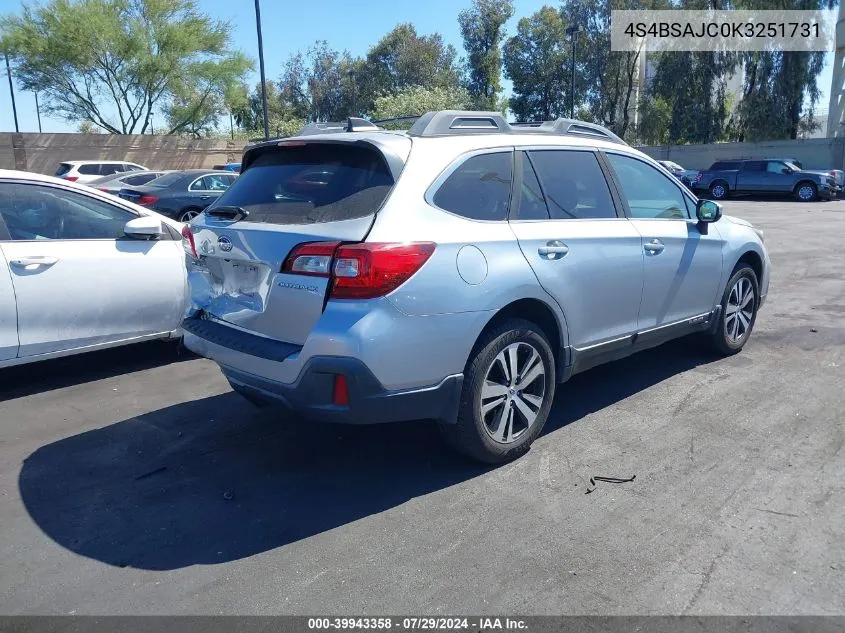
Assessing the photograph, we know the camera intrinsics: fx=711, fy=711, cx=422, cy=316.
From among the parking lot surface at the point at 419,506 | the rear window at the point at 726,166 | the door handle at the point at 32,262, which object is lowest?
the parking lot surface at the point at 419,506

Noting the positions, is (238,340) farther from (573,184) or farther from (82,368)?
(82,368)

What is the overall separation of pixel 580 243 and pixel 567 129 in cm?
101

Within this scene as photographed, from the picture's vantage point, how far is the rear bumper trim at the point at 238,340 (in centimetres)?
353

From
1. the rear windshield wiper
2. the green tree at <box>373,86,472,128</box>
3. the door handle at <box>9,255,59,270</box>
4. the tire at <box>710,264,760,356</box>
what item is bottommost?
the tire at <box>710,264,760,356</box>

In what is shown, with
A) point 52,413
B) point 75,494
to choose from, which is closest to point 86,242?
point 52,413

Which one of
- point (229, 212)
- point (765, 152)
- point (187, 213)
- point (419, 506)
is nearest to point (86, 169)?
point (187, 213)

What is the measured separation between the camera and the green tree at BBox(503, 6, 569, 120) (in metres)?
51.8

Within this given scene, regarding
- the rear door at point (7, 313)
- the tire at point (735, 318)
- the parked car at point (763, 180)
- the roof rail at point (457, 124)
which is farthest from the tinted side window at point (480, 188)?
the parked car at point (763, 180)

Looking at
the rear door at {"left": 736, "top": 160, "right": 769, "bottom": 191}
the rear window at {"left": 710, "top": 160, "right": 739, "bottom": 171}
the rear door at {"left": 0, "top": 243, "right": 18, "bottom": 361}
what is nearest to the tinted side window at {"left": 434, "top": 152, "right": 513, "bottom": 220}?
the rear door at {"left": 0, "top": 243, "right": 18, "bottom": 361}

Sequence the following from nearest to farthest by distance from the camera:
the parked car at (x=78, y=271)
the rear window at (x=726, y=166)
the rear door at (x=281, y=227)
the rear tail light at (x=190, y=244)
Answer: the rear door at (x=281, y=227) → the rear tail light at (x=190, y=244) → the parked car at (x=78, y=271) → the rear window at (x=726, y=166)

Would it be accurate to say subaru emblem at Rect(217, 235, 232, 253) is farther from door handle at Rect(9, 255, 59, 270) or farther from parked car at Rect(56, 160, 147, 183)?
parked car at Rect(56, 160, 147, 183)

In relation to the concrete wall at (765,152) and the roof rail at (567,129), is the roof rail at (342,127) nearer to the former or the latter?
the roof rail at (567,129)

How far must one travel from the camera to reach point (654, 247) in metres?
4.87

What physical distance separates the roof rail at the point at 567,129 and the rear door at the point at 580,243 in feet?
0.71
